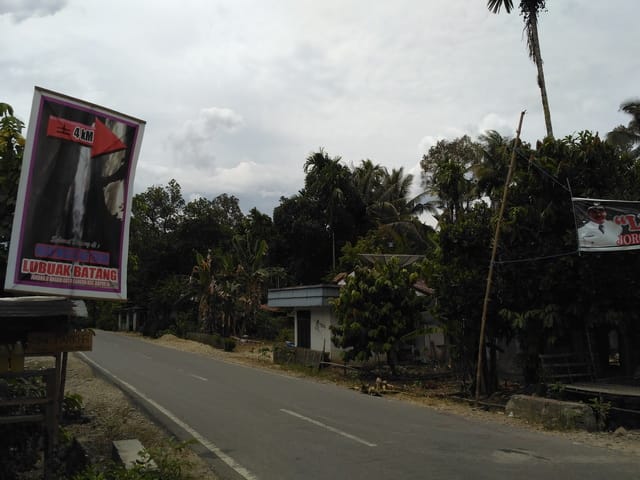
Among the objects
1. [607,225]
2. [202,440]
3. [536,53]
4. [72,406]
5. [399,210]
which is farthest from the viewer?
[399,210]

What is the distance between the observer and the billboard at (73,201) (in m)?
5.38

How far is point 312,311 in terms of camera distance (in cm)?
2530

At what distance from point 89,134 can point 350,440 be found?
6.08 m

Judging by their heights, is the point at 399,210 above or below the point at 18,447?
above

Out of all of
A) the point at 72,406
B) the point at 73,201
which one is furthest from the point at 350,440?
the point at 73,201

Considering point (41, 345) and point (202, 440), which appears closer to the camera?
point (41, 345)

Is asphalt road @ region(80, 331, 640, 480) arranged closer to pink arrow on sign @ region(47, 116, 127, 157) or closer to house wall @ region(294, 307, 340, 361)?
pink arrow on sign @ region(47, 116, 127, 157)

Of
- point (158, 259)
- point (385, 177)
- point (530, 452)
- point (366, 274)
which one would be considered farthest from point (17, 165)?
point (158, 259)

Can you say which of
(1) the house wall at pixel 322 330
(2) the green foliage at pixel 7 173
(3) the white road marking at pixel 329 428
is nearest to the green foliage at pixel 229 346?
(1) the house wall at pixel 322 330

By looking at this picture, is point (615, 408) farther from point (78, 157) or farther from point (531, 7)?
point (531, 7)

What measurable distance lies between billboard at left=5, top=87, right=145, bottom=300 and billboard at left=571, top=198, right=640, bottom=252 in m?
8.90

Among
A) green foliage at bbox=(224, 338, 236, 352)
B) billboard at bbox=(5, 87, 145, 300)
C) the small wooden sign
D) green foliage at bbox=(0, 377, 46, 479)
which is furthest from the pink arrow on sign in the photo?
green foliage at bbox=(224, 338, 236, 352)

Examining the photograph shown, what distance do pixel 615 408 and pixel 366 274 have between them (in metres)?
Result: 8.69

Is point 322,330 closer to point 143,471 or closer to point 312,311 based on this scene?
point 312,311
